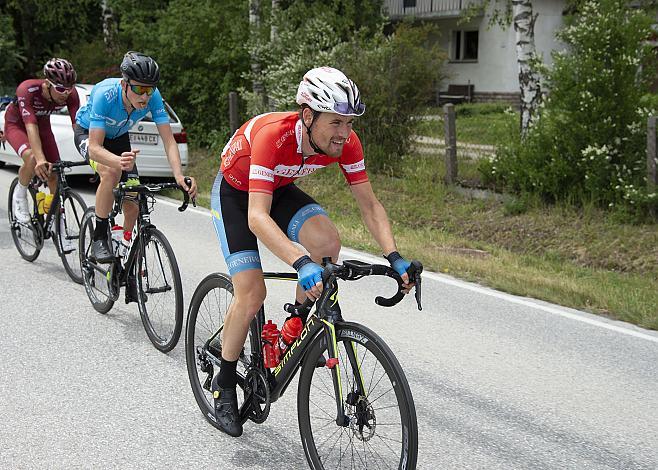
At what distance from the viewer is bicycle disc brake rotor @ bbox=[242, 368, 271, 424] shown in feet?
14.4

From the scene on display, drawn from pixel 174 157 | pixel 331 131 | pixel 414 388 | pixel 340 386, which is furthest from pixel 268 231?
pixel 174 157

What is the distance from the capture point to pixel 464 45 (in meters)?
34.5

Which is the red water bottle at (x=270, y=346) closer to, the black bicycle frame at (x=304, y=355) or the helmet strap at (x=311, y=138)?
the black bicycle frame at (x=304, y=355)

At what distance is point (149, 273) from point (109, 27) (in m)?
23.5

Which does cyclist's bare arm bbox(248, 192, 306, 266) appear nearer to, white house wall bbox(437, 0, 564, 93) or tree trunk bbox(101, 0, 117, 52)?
tree trunk bbox(101, 0, 117, 52)

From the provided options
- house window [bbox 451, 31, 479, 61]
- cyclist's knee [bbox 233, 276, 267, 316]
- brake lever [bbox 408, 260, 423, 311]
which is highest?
house window [bbox 451, 31, 479, 61]

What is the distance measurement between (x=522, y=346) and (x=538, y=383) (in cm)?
80

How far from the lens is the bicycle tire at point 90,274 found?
22.8 feet

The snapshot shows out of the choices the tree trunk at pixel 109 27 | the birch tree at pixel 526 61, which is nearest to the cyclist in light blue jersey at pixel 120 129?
the birch tree at pixel 526 61

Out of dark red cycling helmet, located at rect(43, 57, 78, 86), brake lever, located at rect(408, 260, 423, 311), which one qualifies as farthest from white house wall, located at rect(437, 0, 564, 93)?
brake lever, located at rect(408, 260, 423, 311)

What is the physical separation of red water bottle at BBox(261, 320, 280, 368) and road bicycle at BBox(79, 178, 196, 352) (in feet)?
4.94

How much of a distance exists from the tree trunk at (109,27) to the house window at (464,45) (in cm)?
1356

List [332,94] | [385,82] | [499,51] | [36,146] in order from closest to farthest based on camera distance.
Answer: [332,94] < [36,146] < [385,82] < [499,51]

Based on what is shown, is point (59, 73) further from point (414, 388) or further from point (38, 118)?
point (414, 388)
